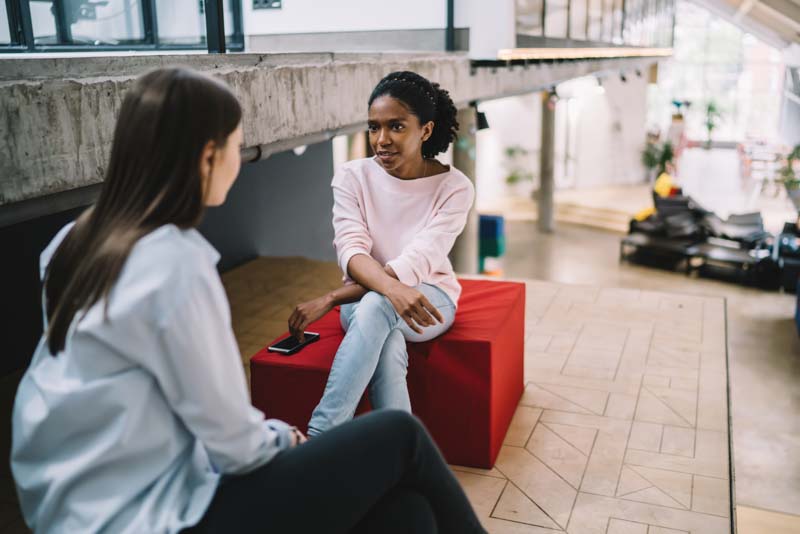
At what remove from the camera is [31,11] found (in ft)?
11.7

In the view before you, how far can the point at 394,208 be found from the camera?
2.95 metres

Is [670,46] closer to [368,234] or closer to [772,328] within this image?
[772,328]

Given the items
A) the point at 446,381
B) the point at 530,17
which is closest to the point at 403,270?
the point at 446,381

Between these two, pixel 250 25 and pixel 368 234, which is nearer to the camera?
pixel 368 234

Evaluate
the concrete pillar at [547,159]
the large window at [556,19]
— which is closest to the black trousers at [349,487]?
the large window at [556,19]

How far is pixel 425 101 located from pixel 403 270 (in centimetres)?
66

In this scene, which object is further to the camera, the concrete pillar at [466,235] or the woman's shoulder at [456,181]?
the concrete pillar at [466,235]

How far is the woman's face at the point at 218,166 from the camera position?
133cm

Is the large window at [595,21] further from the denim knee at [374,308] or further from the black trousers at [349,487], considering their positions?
the black trousers at [349,487]

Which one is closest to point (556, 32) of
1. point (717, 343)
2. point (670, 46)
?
point (717, 343)

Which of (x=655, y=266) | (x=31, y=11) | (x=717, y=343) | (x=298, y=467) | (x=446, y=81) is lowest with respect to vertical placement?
(x=655, y=266)

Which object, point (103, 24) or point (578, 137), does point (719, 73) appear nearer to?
point (578, 137)

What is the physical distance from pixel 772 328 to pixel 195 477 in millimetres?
11801

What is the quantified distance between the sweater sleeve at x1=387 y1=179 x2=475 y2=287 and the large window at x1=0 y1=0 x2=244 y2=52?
1441 millimetres
